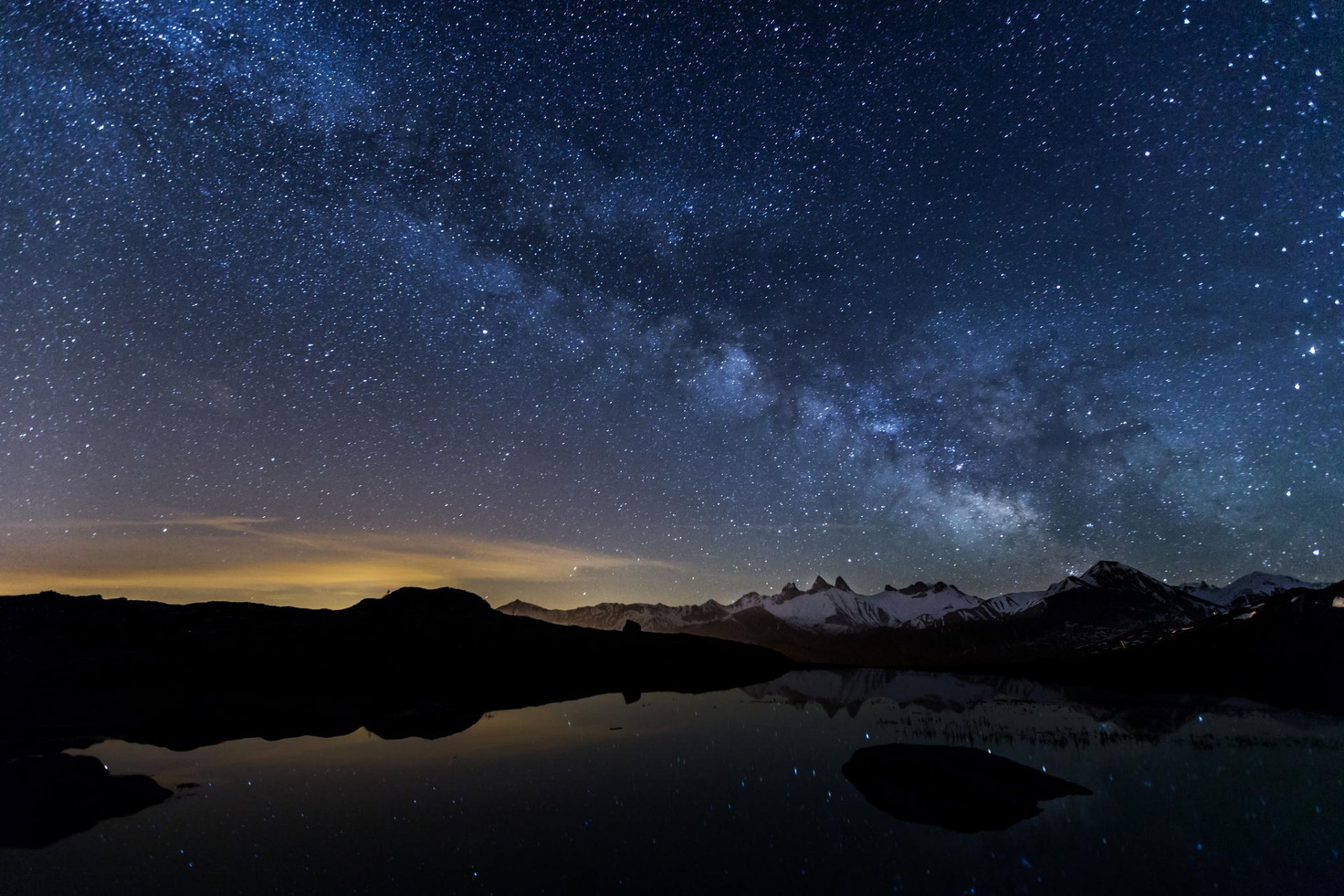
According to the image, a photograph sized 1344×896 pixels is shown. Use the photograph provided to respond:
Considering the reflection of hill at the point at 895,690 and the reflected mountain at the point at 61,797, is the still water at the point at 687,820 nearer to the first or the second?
the reflected mountain at the point at 61,797

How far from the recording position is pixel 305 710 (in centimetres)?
4872

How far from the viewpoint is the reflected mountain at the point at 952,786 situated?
816 inches

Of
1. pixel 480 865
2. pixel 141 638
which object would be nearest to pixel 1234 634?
pixel 480 865

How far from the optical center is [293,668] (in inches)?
2601

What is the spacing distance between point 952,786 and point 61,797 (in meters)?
35.1

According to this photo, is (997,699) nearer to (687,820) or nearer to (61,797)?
(687,820)

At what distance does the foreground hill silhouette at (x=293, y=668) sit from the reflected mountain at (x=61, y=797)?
11.6 meters

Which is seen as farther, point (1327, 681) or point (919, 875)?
point (1327, 681)

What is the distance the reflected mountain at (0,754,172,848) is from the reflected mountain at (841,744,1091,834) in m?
28.8

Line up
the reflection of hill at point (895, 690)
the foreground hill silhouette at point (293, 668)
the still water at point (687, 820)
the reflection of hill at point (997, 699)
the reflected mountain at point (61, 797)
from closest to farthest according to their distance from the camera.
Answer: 1. the still water at point (687, 820)
2. the reflected mountain at point (61, 797)
3. the reflection of hill at point (997, 699)
4. the foreground hill silhouette at point (293, 668)
5. the reflection of hill at point (895, 690)

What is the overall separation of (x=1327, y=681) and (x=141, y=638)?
569ft

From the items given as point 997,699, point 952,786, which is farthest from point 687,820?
point 997,699

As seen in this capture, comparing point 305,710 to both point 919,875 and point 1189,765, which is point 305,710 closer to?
point 919,875

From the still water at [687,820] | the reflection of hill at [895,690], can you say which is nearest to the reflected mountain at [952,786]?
the still water at [687,820]
